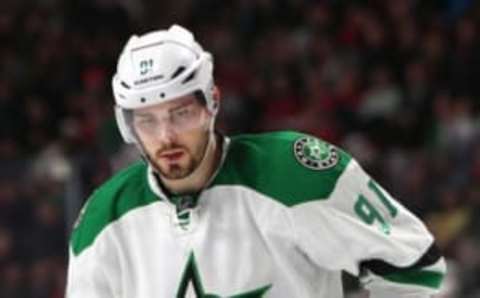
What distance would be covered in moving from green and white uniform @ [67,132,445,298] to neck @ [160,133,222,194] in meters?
0.02

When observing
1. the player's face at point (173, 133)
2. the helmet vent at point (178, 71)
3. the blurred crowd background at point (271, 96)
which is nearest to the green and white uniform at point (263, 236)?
the player's face at point (173, 133)

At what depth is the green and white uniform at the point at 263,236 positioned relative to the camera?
9.00 ft

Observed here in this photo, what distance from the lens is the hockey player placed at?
2.73 metres

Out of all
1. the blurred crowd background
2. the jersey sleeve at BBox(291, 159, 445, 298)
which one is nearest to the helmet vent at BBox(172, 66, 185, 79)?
the jersey sleeve at BBox(291, 159, 445, 298)

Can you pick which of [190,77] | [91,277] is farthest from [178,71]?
[91,277]

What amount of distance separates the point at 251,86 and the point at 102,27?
3.64 ft

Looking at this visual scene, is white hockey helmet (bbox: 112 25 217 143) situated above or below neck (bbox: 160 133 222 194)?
above

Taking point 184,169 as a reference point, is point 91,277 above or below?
below

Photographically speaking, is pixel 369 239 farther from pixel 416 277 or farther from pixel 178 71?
pixel 178 71

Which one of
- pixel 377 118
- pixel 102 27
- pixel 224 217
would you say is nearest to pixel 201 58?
pixel 224 217

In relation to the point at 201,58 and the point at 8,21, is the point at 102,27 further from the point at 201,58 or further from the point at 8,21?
the point at 201,58

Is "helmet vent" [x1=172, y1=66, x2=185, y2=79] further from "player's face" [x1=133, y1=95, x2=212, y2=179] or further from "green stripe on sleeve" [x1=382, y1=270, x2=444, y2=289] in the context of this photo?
"green stripe on sleeve" [x1=382, y1=270, x2=444, y2=289]

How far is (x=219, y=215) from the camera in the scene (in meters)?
2.84

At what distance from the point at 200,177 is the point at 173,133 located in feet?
0.51
